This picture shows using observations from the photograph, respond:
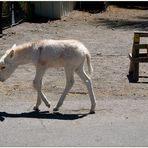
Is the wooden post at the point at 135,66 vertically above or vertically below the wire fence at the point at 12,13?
above

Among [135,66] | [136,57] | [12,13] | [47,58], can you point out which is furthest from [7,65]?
[12,13]

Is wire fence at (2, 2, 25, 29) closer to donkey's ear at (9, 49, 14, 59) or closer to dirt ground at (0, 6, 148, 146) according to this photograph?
dirt ground at (0, 6, 148, 146)

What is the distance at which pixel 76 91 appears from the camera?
1005 centimetres

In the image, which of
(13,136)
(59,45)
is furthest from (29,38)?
(13,136)

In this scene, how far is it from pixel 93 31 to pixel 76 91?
10471 millimetres

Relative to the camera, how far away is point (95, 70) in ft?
41.1

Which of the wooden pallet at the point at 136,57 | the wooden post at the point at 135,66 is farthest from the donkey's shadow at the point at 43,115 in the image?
the wooden pallet at the point at 136,57

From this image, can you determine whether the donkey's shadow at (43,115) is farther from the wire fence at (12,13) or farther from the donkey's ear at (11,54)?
the wire fence at (12,13)

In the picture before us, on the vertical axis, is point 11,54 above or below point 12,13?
above

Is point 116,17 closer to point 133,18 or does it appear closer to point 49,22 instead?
point 133,18

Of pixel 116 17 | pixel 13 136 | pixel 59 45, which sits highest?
pixel 59 45

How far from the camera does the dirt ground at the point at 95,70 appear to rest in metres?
8.94

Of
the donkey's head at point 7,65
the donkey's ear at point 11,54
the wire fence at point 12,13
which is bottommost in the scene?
the wire fence at point 12,13

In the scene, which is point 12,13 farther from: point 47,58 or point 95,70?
point 47,58
